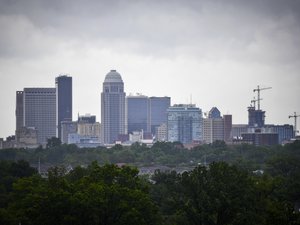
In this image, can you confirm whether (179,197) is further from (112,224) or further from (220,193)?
(112,224)

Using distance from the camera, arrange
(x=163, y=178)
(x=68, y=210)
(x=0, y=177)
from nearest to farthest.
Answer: (x=68, y=210)
(x=163, y=178)
(x=0, y=177)

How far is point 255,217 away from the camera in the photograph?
224 ft

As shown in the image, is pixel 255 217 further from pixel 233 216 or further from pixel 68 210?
pixel 68 210

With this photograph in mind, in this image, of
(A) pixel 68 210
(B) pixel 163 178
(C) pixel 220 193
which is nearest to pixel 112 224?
(A) pixel 68 210

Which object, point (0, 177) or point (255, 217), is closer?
point (255, 217)

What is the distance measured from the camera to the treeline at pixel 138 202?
64.8 m

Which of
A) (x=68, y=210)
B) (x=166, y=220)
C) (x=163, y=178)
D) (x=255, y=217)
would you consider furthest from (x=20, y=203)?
(x=163, y=178)

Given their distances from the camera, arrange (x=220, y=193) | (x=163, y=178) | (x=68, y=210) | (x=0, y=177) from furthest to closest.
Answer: (x=0, y=177), (x=163, y=178), (x=220, y=193), (x=68, y=210)

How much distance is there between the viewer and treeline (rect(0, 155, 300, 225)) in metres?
64.8

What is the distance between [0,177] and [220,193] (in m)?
33.2

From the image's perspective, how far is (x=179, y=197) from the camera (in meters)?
71.6

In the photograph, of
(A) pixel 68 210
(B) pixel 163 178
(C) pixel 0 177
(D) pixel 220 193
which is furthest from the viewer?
(C) pixel 0 177

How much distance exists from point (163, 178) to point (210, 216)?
24190 millimetres

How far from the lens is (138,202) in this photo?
218ft
